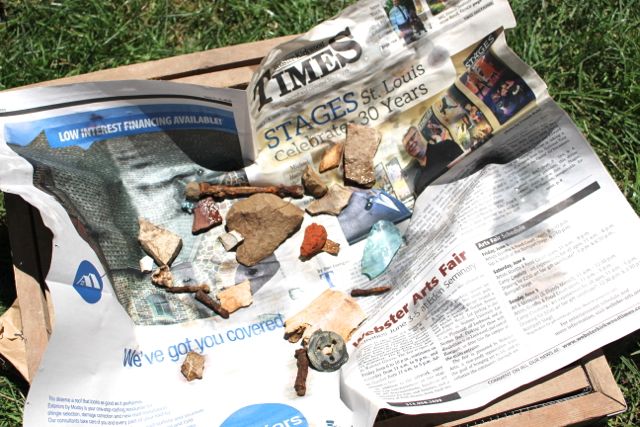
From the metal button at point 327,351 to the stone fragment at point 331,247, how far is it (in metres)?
0.19

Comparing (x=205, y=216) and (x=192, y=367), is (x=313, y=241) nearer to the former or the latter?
(x=205, y=216)

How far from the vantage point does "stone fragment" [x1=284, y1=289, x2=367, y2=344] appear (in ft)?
4.43

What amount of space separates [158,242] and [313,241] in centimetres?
32

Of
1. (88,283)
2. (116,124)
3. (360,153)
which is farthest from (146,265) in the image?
(360,153)

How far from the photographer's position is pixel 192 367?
4.22ft

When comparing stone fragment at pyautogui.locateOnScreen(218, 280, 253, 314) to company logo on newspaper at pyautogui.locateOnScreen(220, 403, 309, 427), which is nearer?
company logo on newspaper at pyautogui.locateOnScreen(220, 403, 309, 427)

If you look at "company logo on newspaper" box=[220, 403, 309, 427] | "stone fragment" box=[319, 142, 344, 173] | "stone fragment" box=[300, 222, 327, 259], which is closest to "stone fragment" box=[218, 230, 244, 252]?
"stone fragment" box=[300, 222, 327, 259]

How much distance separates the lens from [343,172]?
1.48m

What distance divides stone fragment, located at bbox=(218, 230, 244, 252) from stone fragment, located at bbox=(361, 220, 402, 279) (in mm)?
272

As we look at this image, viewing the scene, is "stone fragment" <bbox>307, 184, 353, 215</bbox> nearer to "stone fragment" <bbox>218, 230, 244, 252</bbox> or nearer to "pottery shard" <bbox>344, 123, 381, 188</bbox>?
"pottery shard" <bbox>344, 123, 381, 188</bbox>

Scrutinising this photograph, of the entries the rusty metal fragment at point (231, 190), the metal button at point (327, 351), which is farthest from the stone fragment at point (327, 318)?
the rusty metal fragment at point (231, 190)

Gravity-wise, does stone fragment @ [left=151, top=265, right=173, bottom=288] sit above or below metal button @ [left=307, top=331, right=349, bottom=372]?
above

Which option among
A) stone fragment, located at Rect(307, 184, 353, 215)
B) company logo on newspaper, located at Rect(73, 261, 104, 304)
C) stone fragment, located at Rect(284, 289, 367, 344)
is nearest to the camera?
company logo on newspaper, located at Rect(73, 261, 104, 304)

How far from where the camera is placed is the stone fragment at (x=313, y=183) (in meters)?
1.44
